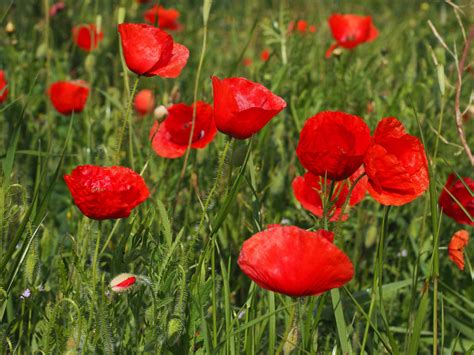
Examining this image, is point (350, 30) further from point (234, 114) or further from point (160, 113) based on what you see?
point (234, 114)

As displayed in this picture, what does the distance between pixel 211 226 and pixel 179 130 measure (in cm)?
38

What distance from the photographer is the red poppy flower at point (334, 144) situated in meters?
1.18

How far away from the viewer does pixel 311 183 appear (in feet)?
4.70

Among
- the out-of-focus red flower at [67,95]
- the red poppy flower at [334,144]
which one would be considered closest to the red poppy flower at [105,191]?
the red poppy flower at [334,144]

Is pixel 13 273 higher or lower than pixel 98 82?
higher

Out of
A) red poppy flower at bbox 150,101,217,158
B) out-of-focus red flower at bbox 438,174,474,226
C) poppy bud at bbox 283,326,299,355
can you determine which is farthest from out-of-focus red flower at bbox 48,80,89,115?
poppy bud at bbox 283,326,299,355

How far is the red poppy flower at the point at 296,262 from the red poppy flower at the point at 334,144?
197mm

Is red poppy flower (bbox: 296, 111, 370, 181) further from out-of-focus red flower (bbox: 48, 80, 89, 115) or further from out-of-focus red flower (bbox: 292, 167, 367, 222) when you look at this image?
out-of-focus red flower (bbox: 48, 80, 89, 115)

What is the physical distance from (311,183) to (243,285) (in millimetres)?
452

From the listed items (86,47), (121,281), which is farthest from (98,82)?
(121,281)

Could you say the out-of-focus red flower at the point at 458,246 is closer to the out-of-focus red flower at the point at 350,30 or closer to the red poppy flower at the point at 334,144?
the red poppy flower at the point at 334,144

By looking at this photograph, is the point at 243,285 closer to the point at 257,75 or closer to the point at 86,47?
the point at 257,75

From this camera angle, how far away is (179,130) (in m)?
1.82

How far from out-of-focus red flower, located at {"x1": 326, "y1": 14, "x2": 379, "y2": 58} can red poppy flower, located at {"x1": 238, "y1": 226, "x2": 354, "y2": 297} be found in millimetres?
1794
